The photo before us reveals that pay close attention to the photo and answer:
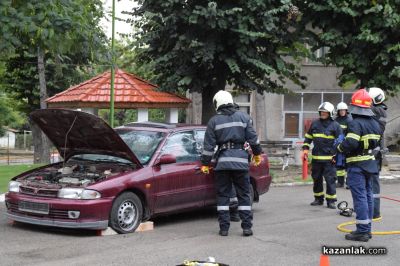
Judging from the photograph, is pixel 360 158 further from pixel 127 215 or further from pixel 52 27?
pixel 52 27

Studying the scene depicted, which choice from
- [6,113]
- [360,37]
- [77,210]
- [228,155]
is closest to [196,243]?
[228,155]

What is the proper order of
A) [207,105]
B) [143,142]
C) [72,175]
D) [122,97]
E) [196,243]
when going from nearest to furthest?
[196,243], [72,175], [143,142], [122,97], [207,105]

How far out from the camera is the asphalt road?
6.56m

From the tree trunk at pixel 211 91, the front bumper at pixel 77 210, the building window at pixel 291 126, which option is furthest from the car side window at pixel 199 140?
the building window at pixel 291 126

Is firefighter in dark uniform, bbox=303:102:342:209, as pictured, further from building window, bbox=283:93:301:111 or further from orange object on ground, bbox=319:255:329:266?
building window, bbox=283:93:301:111

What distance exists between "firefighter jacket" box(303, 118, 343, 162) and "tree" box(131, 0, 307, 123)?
4377 millimetres

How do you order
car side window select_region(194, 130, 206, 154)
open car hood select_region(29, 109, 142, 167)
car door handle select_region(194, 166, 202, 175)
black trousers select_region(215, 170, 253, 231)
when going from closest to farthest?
black trousers select_region(215, 170, 253, 231), open car hood select_region(29, 109, 142, 167), car door handle select_region(194, 166, 202, 175), car side window select_region(194, 130, 206, 154)

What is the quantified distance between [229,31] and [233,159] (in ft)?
25.0

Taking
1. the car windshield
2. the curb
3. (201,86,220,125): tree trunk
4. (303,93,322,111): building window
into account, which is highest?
(303,93,322,111): building window

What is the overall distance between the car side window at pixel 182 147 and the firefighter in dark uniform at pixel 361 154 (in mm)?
2414

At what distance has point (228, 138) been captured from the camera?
7.91 metres

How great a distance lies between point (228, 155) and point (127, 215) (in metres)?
1.62

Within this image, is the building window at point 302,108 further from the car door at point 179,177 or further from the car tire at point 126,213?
the car tire at point 126,213

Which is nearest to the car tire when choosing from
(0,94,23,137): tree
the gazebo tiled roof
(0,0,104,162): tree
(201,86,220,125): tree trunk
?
(0,0,104,162): tree
